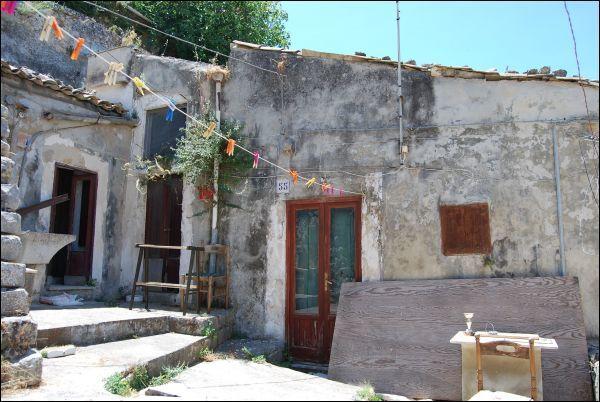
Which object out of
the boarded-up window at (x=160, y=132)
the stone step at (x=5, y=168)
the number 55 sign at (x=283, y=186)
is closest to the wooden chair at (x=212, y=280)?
the number 55 sign at (x=283, y=186)

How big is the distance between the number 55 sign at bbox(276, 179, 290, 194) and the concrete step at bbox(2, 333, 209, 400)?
2.60 metres

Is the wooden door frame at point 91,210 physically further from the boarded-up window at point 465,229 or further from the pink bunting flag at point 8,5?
the boarded-up window at point 465,229

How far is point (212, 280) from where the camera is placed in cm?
789

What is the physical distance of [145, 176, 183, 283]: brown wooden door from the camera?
30.7ft

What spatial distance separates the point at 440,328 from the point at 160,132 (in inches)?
253

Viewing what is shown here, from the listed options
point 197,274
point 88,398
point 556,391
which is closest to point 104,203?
point 197,274

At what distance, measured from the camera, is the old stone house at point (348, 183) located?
6.56m

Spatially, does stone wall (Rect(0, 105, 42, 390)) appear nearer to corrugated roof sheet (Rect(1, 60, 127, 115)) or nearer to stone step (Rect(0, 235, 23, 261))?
stone step (Rect(0, 235, 23, 261))

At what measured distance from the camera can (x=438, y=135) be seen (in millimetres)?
7184

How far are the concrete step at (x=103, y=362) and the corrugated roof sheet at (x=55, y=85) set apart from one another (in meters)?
4.41

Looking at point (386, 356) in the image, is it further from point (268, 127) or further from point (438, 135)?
point (268, 127)

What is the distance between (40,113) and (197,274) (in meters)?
3.73

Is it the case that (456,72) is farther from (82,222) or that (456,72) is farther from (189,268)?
(82,222)

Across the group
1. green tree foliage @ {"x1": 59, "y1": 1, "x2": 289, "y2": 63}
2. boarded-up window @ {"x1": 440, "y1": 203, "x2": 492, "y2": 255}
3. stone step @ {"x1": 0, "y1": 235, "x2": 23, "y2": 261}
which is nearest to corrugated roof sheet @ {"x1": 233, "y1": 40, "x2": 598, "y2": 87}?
boarded-up window @ {"x1": 440, "y1": 203, "x2": 492, "y2": 255}
